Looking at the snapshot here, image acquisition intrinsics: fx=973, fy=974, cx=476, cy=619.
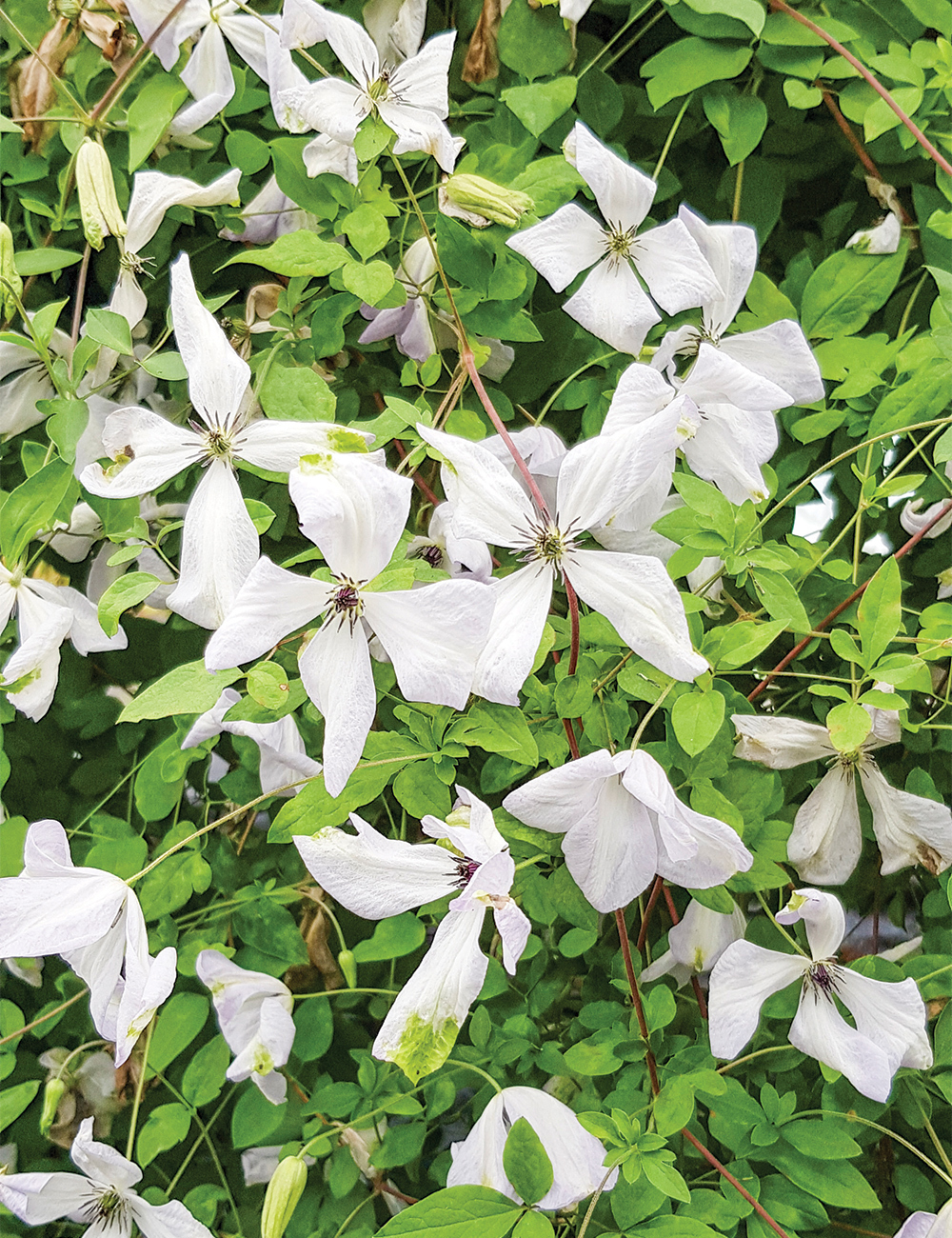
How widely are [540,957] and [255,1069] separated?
16 centimetres

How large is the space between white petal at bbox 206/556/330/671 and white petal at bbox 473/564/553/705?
0.07m

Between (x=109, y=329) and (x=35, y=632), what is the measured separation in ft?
0.53

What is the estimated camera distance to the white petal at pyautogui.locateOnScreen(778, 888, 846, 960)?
449 mm

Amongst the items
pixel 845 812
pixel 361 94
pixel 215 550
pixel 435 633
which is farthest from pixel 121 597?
pixel 845 812

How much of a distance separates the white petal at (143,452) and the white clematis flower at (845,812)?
0.29 meters

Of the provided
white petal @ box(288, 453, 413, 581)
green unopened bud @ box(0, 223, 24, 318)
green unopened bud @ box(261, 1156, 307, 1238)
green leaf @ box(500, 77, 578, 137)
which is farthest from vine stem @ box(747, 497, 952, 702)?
green unopened bud @ box(0, 223, 24, 318)

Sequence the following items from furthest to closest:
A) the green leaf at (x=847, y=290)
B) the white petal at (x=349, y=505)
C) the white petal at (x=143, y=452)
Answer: the green leaf at (x=847, y=290)
the white petal at (x=143, y=452)
the white petal at (x=349, y=505)

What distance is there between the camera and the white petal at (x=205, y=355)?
43 cm

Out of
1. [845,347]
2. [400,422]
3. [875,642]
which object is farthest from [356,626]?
[845,347]

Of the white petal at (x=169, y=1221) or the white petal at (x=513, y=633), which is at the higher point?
the white petal at (x=513, y=633)

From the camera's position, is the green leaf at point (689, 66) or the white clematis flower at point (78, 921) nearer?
the white clematis flower at point (78, 921)

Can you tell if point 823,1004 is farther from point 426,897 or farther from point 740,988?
point 426,897

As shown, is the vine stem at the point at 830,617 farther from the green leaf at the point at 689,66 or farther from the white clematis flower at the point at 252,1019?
the white clematis flower at the point at 252,1019

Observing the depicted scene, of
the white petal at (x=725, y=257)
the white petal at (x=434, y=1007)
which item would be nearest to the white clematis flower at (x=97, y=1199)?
the white petal at (x=434, y=1007)
